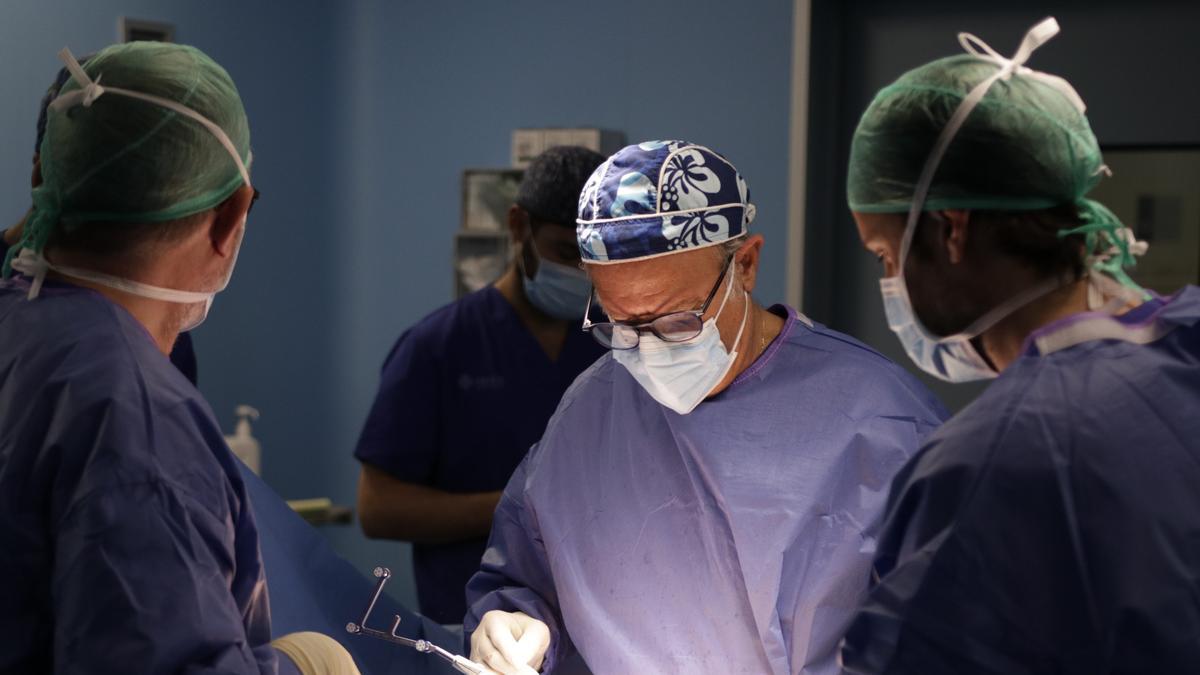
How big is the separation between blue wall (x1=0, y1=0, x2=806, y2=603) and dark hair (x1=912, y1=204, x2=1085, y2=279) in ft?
7.91

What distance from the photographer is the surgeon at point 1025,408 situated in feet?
3.75

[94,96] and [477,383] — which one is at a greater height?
[94,96]

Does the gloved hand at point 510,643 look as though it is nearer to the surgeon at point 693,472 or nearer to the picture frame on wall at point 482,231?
the surgeon at point 693,472

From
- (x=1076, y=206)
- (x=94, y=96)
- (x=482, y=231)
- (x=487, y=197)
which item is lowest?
(x=482, y=231)

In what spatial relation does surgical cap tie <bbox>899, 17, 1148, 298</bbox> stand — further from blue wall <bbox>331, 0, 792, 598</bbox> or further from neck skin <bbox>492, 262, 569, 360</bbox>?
blue wall <bbox>331, 0, 792, 598</bbox>

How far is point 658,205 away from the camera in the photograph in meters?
1.88

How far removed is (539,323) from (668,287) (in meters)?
0.90

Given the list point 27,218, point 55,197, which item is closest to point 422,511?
point 27,218

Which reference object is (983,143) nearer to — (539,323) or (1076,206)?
(1076,206)

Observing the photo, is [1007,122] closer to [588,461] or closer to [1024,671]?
[1024,671]

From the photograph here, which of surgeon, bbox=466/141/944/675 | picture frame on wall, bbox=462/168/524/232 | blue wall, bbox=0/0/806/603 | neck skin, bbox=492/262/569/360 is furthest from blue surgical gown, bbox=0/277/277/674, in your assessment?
picture frame on wall, bbox=462/168/524/232

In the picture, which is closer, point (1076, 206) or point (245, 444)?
point (1076, 206)

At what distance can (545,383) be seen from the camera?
275 cm

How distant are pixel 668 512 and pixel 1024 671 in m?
0.81
